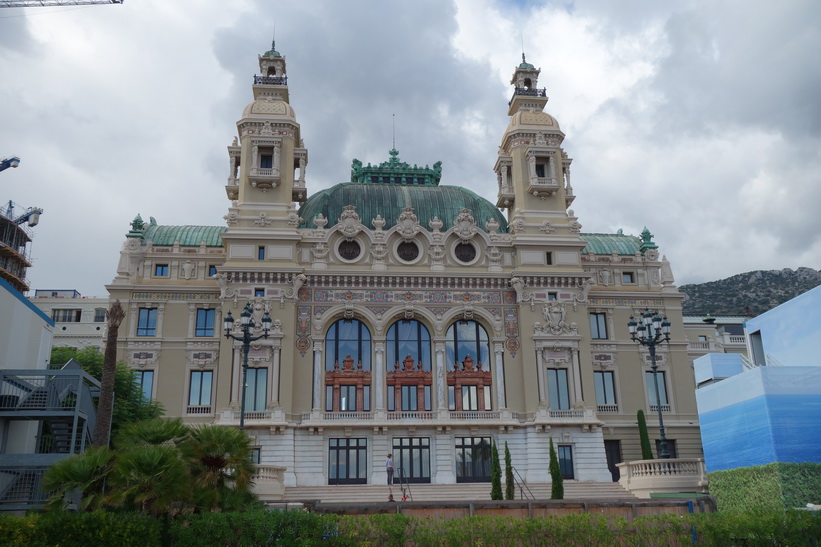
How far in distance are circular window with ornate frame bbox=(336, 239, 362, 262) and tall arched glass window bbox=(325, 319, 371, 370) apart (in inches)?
183

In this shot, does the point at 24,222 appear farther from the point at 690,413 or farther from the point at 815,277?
the point at 815,277

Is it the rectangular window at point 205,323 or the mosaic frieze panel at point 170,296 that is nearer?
the rectangular window at point 205,323

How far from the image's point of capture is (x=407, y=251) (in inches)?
2290

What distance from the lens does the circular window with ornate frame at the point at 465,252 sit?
191 ft

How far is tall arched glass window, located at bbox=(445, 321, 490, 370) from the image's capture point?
56125 millimetres

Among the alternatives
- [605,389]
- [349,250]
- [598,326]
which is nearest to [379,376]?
[349,250]

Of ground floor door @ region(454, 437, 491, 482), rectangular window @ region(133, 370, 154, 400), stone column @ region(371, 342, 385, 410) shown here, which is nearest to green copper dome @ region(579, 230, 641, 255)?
ground floor door @ region(454, 437, 491, 482)

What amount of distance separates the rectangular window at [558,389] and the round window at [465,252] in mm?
9940

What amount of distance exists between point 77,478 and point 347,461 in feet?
100

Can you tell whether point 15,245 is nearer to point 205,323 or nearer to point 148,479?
point 205,323

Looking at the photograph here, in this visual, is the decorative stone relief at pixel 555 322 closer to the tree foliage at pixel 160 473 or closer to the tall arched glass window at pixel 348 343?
the tall arched glass window at pixel 348 343

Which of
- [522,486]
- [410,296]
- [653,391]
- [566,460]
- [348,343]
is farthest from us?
[653,391]

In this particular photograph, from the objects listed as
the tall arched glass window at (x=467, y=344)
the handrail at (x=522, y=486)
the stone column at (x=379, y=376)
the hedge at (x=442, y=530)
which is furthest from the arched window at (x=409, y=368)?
the hedge at (x=442, y=530)

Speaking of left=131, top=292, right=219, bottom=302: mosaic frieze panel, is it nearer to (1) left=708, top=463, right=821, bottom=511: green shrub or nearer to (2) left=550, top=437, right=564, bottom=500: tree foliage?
(2) left=550, top=437, right=564, bottom=500: tree foliage
